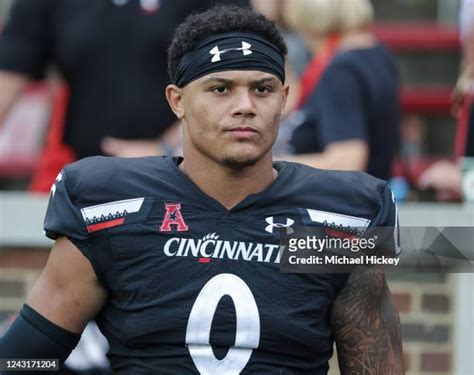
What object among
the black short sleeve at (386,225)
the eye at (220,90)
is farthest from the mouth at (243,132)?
the black short sleeve at (386,225)

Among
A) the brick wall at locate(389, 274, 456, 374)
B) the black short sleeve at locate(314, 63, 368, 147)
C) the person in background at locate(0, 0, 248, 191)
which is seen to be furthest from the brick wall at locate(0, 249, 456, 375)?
the black short sleeve at locate(314, 63, 368, 147)

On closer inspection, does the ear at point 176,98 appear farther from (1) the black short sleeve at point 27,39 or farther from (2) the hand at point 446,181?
(2) the hand at point 446,181

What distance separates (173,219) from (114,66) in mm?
2228

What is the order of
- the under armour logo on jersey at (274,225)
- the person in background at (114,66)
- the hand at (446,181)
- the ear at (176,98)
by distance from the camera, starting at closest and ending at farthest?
the under armour logo on jersey at (274,225) → the ear at (176,98) → the person in background at (114,66) → the hand at (446,181)

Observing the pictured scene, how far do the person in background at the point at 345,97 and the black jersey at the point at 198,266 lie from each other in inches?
68.3

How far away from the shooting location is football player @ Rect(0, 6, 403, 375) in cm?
385

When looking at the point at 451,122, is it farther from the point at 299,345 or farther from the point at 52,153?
the point at 299,345

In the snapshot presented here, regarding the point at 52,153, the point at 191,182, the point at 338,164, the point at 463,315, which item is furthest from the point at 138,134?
the point at 191,182

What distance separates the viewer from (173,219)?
3.94 metres

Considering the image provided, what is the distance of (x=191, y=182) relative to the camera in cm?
402

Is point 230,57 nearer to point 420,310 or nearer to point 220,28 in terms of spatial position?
point 220,28

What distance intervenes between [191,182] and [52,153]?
2.34 metres

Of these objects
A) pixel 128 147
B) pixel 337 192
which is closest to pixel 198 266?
pixel 337 192

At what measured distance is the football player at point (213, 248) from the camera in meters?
3.85
